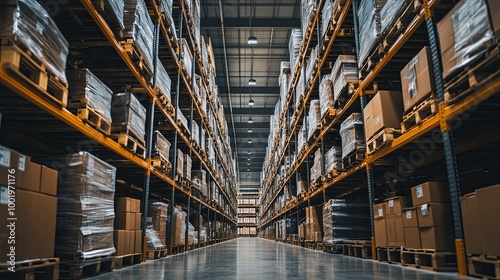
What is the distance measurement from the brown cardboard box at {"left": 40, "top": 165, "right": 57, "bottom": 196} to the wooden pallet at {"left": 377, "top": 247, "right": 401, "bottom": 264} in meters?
3.81

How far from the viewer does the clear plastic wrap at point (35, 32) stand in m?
2.65

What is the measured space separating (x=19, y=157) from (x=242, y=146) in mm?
30002

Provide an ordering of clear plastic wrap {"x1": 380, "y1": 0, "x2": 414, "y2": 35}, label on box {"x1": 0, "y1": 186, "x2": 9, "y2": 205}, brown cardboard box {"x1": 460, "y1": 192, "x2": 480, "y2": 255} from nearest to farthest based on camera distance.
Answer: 1. label on box {"x1": 0, "y1": 186, "x2": 9, "y2": 205}
2. brown cardboard box {"x1": 460, "y1": 192, "x2": 480, "y2": 255}
3. clear plastic wrap {"x1": 380, "y1": 0, "x2": 414, "y2": 35}

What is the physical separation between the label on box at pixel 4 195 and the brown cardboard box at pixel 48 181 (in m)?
0.44

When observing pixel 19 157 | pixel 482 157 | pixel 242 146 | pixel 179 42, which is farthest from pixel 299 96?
pixel 242 146

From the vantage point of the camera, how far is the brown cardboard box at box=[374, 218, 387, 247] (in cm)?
487

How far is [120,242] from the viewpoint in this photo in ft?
14.5

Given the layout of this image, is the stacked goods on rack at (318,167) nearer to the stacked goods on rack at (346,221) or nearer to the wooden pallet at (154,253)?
the stacked goods on rack at (346,221)

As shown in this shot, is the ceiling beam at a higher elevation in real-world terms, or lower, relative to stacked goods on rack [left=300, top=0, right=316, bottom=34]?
higher

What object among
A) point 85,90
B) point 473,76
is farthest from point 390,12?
point 85,90

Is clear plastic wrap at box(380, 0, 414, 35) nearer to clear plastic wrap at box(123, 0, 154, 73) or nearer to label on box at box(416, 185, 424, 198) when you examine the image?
label on box at box(416, 185, 424, 198)

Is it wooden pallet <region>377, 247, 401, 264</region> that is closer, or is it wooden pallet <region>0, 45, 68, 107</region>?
wooden pallet <region>0, 45, 68, 107</region>

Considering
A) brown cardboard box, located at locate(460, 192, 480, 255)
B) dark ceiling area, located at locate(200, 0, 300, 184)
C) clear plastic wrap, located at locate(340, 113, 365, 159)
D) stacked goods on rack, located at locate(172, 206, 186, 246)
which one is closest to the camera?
brown cardboard box, located at locate(460, 192, 480, 255)

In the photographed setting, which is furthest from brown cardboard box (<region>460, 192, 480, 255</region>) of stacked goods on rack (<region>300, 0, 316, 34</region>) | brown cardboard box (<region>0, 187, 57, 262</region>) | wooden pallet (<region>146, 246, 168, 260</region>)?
stacked goods on rack (<region>300, 0, 316, 34</region>)
